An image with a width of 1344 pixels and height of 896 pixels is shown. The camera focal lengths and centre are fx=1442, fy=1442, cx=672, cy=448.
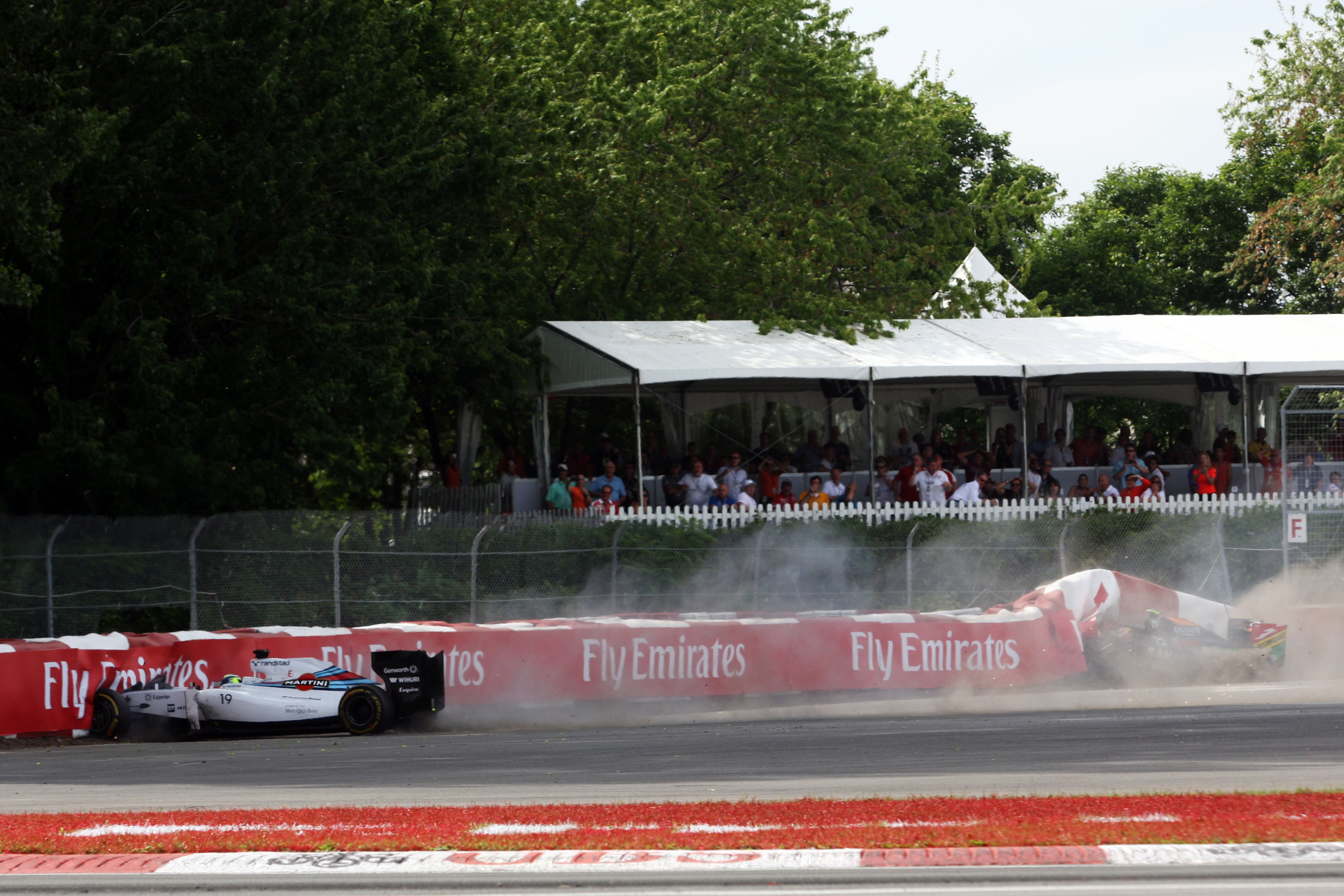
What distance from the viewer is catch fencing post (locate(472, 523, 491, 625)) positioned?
57.6 feet

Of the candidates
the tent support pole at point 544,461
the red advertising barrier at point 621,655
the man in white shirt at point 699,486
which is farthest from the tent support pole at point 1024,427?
the tent support pole at point 544,461

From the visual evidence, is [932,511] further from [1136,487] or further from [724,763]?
[724,763]

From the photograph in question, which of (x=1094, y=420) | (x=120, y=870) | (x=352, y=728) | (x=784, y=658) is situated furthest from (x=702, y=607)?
(x=1094, y=420)

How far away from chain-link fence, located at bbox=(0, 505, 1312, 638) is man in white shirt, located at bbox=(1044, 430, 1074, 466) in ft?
20.2

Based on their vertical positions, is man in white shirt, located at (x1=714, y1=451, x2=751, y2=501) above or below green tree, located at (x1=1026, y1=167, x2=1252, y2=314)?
below

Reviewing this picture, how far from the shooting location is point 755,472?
2634 centimetres

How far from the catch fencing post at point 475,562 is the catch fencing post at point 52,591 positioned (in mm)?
4887

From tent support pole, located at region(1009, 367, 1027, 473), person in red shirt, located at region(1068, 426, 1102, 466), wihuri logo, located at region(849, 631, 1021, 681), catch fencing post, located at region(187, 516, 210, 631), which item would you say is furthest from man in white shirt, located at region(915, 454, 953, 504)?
catch fencing post, located at region(187, 516, 210, 631)

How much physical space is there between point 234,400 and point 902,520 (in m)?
9.50

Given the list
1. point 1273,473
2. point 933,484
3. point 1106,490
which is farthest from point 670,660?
point 1273,473

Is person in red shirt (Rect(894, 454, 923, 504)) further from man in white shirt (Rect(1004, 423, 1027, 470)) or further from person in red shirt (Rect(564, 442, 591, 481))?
person in red shirt (Rect(564, 442, 591, 481))

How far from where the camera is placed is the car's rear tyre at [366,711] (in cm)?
1410

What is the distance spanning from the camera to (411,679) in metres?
14.2

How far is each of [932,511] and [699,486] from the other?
3.55 metres
